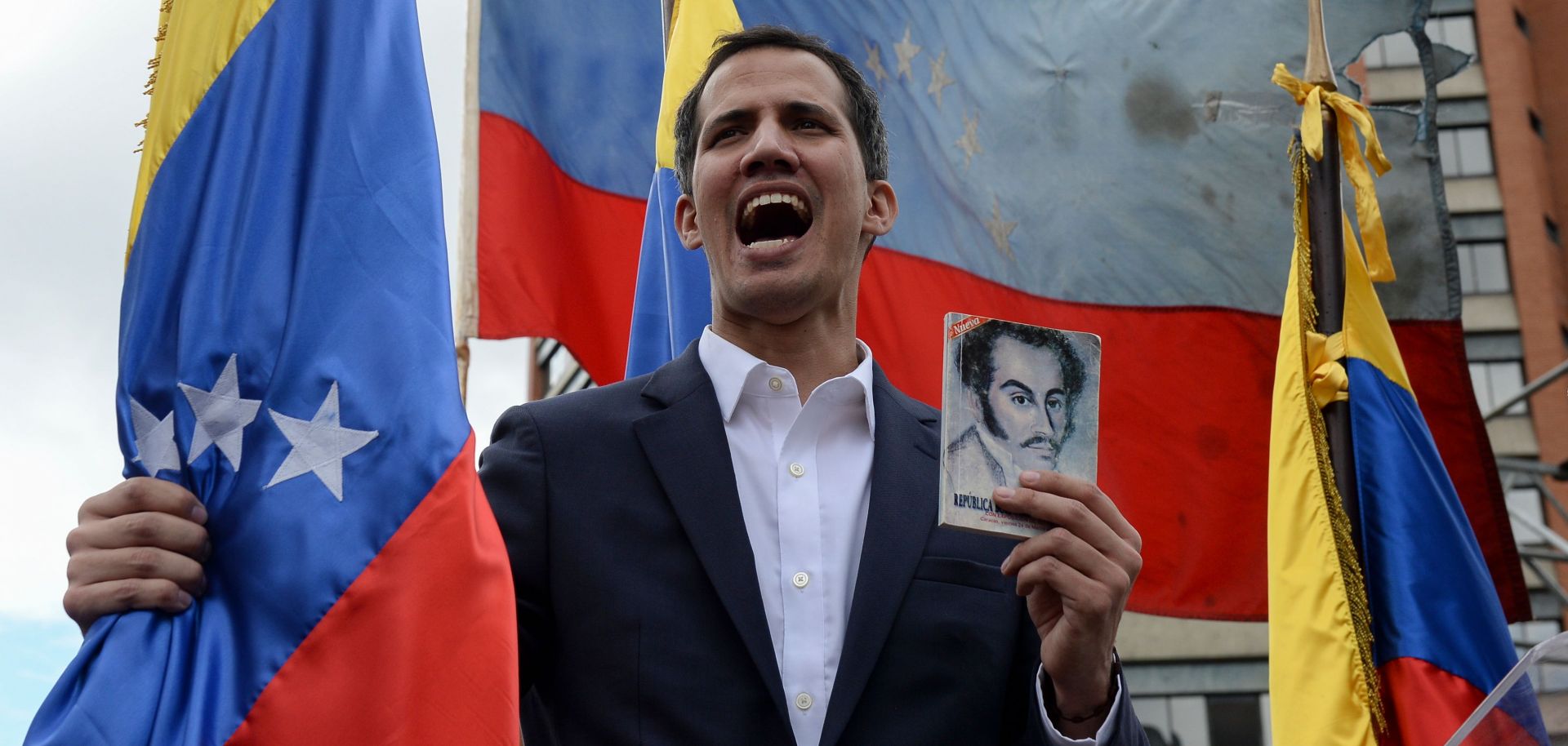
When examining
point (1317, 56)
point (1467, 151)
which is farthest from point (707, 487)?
point (1467, 151)

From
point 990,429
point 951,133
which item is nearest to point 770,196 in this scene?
point 990,429

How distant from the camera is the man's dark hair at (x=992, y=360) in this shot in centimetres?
250

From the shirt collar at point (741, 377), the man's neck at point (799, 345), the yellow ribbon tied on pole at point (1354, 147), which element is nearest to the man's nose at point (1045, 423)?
the shirt collar at point (741, 377)

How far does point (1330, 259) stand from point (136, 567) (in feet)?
13.2

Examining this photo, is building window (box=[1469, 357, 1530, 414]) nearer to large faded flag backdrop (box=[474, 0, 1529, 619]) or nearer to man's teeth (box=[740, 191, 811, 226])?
large faded flag backdrop (box=[474, 0, 1529, 619])

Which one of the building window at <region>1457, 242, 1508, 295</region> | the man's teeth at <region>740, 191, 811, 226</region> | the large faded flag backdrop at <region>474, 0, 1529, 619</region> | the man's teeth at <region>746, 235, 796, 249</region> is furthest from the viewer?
the building window at <region>1457, 242, 1508, 295</region>

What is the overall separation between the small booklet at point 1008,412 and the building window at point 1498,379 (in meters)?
27.2

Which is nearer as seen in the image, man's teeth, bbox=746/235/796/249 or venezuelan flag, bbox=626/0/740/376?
man's teeth, bbox=746/235/796/249

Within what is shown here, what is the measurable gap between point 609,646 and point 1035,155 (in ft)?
16.2

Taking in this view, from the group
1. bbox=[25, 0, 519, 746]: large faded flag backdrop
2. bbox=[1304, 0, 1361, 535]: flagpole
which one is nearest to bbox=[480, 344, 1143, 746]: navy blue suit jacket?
bbox=[25, 0, 519, 746]: large faded flag backdrop

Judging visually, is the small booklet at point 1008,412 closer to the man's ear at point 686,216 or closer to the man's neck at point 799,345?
the man's neck at point 799,345

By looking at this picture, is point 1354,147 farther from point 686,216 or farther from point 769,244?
point 769,244

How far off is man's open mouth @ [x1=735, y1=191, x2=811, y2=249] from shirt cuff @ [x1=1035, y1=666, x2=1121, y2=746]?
1015 millimetres

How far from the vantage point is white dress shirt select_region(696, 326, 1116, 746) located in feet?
8.67
